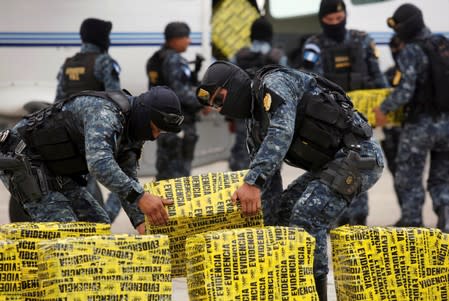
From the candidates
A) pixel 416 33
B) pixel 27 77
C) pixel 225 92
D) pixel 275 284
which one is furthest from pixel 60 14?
pixel 275 284

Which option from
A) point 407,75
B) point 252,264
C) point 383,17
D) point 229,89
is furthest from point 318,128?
point 383,17

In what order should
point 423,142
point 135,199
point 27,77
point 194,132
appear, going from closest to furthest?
point 135,199 < point 423,142 < point 194,132 < point 27,77

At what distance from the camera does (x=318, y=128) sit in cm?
669

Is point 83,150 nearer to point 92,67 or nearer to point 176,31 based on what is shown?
point 92,67

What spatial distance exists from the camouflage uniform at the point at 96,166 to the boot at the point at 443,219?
375 cm

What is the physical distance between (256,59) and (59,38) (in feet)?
7.94

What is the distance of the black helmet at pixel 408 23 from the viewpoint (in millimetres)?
9953

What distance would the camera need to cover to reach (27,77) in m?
12.8

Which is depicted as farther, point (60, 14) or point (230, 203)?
point (60, 14)

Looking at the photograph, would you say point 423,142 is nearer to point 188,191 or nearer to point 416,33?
point 416,33

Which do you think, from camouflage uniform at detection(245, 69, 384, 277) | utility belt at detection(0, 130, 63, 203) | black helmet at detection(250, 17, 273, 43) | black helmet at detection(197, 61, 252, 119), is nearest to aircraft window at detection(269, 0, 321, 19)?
black helmet at detection(250, 17, 273, 43)

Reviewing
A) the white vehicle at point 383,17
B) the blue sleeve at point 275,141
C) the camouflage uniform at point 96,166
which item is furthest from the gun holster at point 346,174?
the white vehicle at point 383,17

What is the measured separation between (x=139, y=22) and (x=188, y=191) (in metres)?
6.72

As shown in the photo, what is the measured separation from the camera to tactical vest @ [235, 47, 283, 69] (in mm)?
11547
